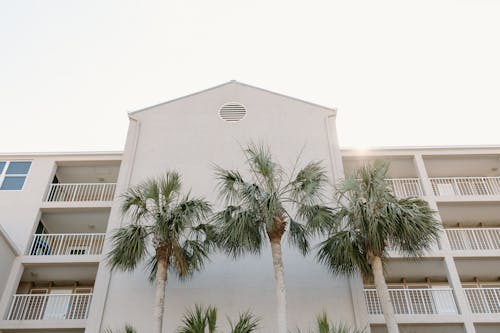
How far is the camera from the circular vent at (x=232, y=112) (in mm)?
18797

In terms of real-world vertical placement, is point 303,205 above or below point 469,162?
below

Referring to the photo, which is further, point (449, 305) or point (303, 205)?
point (449, 305)

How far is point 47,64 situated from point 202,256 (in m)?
8.15

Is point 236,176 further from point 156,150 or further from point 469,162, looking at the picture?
point 469,162

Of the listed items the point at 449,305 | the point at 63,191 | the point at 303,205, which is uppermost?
the point at 63,191

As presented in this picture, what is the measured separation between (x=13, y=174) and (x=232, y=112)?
937 centimetres

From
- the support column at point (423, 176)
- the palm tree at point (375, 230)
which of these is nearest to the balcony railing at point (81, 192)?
the palm tree at point (375, 230)

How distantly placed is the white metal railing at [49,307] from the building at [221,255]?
46 mm

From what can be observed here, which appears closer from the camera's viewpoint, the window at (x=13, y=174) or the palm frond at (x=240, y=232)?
the palm frond at (x=240, y=232)

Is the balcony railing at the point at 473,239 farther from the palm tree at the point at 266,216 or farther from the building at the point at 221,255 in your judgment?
Answer: the palm tree at the point at 266,216

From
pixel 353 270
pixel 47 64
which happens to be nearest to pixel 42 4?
pixel 47 64

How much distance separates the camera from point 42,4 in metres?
14.6

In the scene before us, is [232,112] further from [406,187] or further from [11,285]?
[11,285]

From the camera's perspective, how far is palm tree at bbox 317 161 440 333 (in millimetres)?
12383
